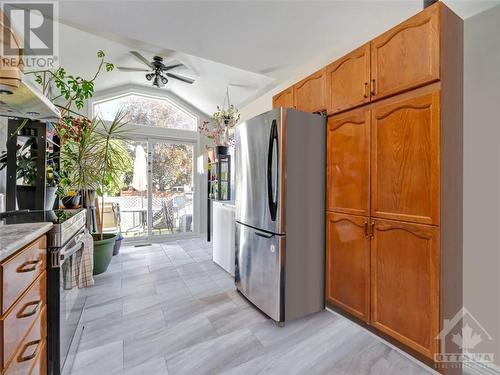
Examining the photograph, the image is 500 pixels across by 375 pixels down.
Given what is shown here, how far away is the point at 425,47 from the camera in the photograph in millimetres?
1434

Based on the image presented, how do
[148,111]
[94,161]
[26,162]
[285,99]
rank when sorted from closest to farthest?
[26,162]
[285,99]
[94,161]
[148,111]

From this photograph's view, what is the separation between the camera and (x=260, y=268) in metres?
2.13

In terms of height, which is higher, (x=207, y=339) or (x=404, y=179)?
(x=404, y=179)

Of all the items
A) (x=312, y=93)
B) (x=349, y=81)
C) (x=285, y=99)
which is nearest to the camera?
(x=349, y=81)

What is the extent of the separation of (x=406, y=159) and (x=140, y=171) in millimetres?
4449

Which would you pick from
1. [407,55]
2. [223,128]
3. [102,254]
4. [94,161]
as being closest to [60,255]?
[94,161]

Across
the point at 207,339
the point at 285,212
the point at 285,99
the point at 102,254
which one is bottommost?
the point at 207,339

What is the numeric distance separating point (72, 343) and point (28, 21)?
274 centimetres

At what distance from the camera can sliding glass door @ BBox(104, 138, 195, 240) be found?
14.9ft

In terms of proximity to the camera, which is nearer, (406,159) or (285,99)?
(406,159)

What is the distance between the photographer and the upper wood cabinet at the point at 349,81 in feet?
5.89

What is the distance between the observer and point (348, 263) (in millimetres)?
1951

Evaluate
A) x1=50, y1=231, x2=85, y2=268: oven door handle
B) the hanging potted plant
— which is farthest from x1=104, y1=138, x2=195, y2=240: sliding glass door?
x1=50, y1=231, x2=85, y2=268: oven door handle

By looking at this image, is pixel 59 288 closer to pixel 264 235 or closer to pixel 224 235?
pixel 264 235
